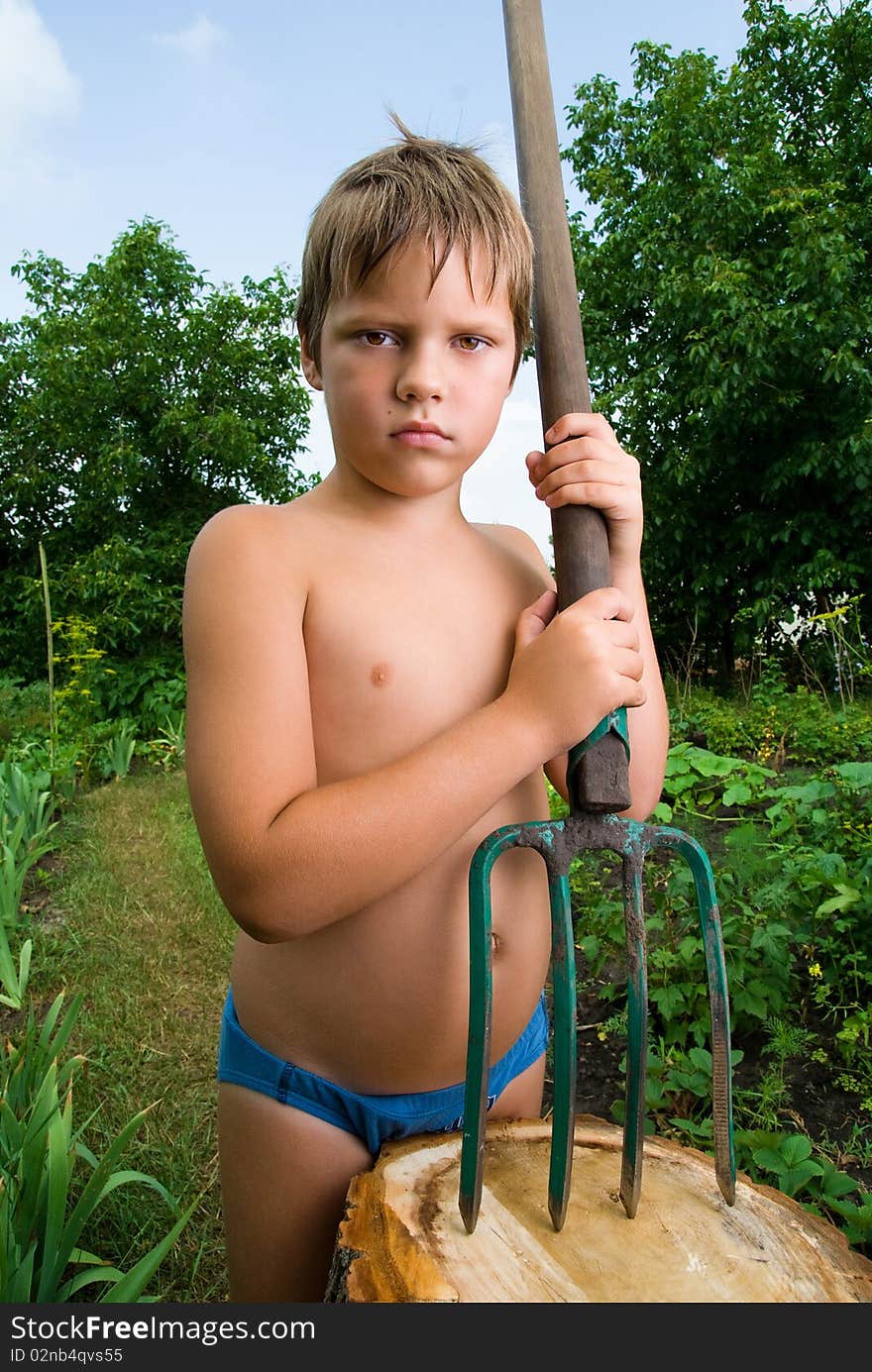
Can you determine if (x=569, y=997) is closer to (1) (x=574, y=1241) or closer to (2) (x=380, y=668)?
(1) (x=574, y=1241)

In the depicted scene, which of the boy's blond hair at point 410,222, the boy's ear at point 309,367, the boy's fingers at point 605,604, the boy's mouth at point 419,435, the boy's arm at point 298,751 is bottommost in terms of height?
the boy's arm at point 298,751

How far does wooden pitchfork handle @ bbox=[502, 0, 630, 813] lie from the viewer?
1.12 m

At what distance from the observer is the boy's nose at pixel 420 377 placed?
3.42 feet

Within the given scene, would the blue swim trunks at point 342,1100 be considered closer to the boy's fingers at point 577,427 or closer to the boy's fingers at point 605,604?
the boy's fingers at point 605,604

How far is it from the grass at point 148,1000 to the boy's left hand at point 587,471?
5.58 feet

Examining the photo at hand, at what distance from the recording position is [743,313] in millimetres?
8898

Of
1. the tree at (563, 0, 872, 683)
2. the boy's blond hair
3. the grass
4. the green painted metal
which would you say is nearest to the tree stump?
Answer: the green painted metal

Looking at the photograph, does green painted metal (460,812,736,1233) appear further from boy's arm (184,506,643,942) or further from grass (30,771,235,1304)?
grass (30,771,235,1304)

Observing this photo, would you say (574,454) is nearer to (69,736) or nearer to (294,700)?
(294,700)

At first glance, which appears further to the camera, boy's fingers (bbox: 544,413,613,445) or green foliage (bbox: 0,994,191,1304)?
green foliage (bbox: 0,994,191,1304)

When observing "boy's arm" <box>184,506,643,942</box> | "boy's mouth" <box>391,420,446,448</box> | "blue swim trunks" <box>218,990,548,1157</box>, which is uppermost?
"boy's mouth" <box>391,420,446,448</box>

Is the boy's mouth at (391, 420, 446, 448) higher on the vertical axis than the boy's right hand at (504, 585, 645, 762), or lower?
higher

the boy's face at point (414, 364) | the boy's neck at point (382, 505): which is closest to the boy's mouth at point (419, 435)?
the boy's face at point (414, 364)

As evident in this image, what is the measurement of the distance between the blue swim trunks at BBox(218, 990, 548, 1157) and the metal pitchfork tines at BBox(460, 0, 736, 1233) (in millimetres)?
151
